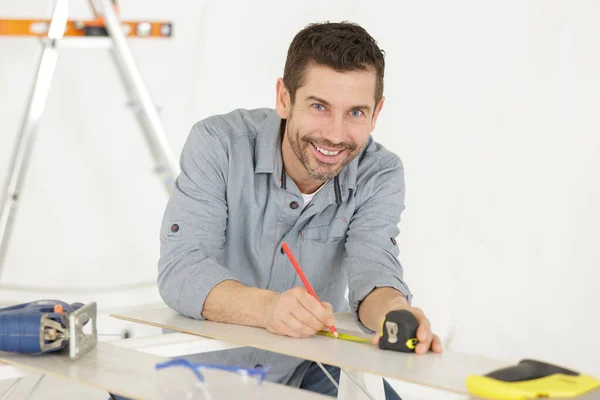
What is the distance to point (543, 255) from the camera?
328 centimetres

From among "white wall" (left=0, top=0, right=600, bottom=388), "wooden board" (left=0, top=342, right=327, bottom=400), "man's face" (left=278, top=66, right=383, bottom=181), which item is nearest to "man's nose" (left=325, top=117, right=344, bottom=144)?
"man's face" (left=278, top=66, right=383, bottom=181)

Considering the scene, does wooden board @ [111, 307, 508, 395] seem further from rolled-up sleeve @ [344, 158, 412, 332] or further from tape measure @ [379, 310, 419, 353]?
rolled-up sleeve @ [344, 158, 412, 332]

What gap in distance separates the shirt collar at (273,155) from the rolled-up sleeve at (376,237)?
5cm

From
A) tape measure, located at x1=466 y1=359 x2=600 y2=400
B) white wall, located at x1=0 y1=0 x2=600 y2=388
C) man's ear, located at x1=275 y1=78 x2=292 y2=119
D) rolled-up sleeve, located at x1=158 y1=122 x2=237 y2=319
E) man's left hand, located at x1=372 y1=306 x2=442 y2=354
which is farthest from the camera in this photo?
white wall, located at x1=0 y1=0 x2=600 y2=388

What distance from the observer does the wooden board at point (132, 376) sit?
3.74ft

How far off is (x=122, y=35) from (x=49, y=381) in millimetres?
1263

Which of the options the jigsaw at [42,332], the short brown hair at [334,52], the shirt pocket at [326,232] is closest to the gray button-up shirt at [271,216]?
the shirt pocket at [326,232]

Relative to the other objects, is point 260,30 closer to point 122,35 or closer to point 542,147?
point 122,35

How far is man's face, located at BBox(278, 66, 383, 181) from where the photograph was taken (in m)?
1.76

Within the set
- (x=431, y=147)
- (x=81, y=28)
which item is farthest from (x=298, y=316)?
(x=431, y=147)

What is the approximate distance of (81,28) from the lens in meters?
2.78

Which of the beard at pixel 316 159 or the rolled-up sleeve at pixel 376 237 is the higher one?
the beard at pixel 316 159

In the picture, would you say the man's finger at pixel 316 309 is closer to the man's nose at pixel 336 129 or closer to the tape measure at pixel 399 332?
the tape measure at pixel 399 332

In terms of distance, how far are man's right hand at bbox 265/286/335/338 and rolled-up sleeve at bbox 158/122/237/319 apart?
0.20 meters
